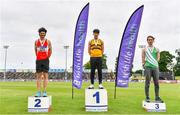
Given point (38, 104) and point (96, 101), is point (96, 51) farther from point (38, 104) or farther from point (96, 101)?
point (38, 104)

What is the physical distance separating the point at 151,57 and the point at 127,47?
92.5 inches

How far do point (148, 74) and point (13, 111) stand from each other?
14.3ft

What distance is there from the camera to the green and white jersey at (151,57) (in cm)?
1113

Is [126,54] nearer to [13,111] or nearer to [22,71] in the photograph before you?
[13,111]

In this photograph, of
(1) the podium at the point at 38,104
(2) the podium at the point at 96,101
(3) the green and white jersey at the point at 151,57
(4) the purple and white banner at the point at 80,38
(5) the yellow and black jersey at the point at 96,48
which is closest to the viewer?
(1) the podium at the point at 38,104

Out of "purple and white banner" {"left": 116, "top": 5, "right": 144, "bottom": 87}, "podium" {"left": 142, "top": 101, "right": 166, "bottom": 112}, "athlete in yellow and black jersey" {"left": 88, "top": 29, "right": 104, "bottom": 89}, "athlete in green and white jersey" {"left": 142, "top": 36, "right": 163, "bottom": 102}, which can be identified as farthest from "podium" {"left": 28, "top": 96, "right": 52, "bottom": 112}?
"purple and white banner" {"left": 116, "top": 5, "right": 144, "bottom": 87}

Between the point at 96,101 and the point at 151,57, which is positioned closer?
the point at 96,101

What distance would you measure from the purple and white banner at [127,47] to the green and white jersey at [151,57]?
2.10 meters

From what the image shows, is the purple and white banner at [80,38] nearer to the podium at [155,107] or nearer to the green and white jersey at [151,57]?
the green and white jersey at [151,57]

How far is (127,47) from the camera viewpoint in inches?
527

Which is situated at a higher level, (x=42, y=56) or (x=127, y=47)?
(x=127, y=47)

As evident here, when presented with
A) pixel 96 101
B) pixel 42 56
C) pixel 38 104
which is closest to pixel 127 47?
pixel 96 101

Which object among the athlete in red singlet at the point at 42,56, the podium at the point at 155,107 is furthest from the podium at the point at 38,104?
the podium at the point at 155,107

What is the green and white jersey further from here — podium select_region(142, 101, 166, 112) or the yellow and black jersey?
the yellow and black jersey
